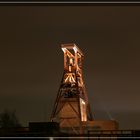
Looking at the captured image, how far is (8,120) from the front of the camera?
3.12m

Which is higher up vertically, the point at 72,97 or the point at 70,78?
the point at 70,78

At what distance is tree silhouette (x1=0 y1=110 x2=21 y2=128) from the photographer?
2778 mm

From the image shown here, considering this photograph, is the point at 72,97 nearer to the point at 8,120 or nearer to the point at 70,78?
Result: the point at 70,78

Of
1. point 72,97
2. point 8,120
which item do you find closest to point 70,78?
point 72,97

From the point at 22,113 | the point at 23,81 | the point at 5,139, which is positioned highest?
the point at 23,81

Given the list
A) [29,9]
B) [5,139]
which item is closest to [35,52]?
[29,9]

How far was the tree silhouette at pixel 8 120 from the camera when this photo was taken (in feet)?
9.11

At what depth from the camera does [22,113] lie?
2695 millimetres

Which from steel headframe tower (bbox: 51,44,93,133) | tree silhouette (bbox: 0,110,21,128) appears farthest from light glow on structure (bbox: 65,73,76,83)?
tree silhouette (bbox: 0,110,21,128)

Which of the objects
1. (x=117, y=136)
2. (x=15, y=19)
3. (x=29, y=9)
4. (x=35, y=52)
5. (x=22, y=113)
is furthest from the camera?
(x=22, y=113)

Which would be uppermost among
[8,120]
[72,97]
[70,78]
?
[70,78]
